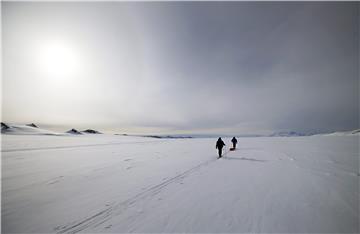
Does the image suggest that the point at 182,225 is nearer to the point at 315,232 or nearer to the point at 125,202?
the point at 125,202

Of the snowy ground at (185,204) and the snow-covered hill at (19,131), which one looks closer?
the snowy ground at (185,204)

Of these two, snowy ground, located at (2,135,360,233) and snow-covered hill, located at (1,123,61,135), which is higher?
snow-covered hill, located at (1,123,61,135)

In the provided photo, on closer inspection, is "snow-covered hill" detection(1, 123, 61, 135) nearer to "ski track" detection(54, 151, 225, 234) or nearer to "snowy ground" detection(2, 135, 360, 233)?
"snowy ground" detection(2, 135, 360, 233)

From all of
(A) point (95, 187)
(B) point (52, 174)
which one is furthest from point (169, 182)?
(B) point (52, 174)

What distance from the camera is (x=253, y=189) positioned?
6602 mm

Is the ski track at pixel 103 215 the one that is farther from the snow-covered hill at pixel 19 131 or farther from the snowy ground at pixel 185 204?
the snow-covered hill at pixel 19 131

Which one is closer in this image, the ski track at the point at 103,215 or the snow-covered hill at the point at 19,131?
the ski track at the point at 103,215

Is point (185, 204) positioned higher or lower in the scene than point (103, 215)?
higher

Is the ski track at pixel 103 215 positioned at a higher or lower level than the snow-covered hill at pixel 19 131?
lower

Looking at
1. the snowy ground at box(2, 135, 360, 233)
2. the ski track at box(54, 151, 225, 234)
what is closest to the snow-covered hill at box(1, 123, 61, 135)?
the snowy ground at box(2, 135, 360, 233)

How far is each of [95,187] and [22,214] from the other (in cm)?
262

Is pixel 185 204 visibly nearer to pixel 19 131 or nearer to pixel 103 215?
pixel 103 215

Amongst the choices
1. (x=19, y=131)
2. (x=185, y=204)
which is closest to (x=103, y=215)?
(x=185, y=204)

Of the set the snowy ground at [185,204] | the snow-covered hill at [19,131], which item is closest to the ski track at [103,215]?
the snowy ground at [185,204]
